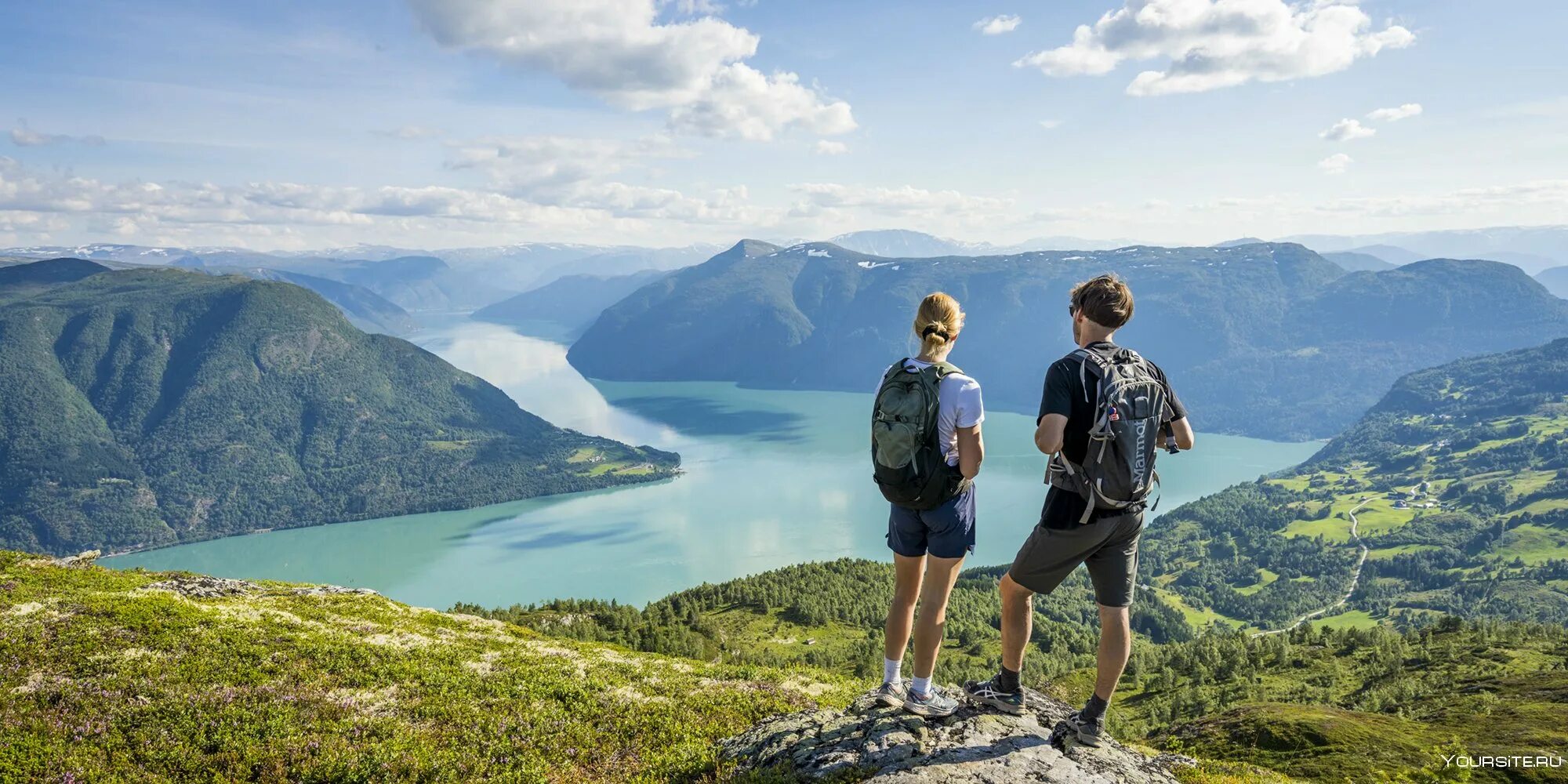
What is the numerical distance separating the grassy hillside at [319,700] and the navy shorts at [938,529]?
358cm

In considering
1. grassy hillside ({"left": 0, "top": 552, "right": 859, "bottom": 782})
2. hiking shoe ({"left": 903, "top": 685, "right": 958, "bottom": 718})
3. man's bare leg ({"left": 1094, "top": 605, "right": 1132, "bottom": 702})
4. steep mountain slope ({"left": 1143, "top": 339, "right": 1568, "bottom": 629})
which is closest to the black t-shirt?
man's bare leg ({"left": 1094, "top": 605, "right": 1132, "bottom": 702})

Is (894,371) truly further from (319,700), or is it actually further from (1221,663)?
(1221,663)

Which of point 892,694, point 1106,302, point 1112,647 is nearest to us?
point 1106,302

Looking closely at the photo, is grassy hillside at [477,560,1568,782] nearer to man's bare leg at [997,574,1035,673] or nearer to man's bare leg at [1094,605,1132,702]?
man's bare leg at [1094,605,1132,702]

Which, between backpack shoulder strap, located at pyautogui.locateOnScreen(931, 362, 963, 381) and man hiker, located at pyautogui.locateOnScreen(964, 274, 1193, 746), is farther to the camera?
backpack shoulder strap, located at pyautogui.locateOnScreen(931, 362, 963, 381)

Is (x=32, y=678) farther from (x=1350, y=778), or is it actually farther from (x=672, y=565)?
(x=672, y=565)

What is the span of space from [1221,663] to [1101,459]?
68397 millimetres

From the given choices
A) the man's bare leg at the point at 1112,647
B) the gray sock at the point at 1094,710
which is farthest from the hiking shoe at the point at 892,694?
the man's bare leg at the point at 1112,647

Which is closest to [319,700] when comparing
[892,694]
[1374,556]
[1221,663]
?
[892,694]

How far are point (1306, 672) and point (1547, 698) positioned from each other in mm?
36169

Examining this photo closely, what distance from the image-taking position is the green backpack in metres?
7.85

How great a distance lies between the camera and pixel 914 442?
786 centimetres

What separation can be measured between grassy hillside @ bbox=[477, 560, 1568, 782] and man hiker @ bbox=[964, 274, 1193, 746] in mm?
4338

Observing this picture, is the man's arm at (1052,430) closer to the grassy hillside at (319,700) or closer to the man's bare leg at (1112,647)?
the man's bare leg at (1112,647)
